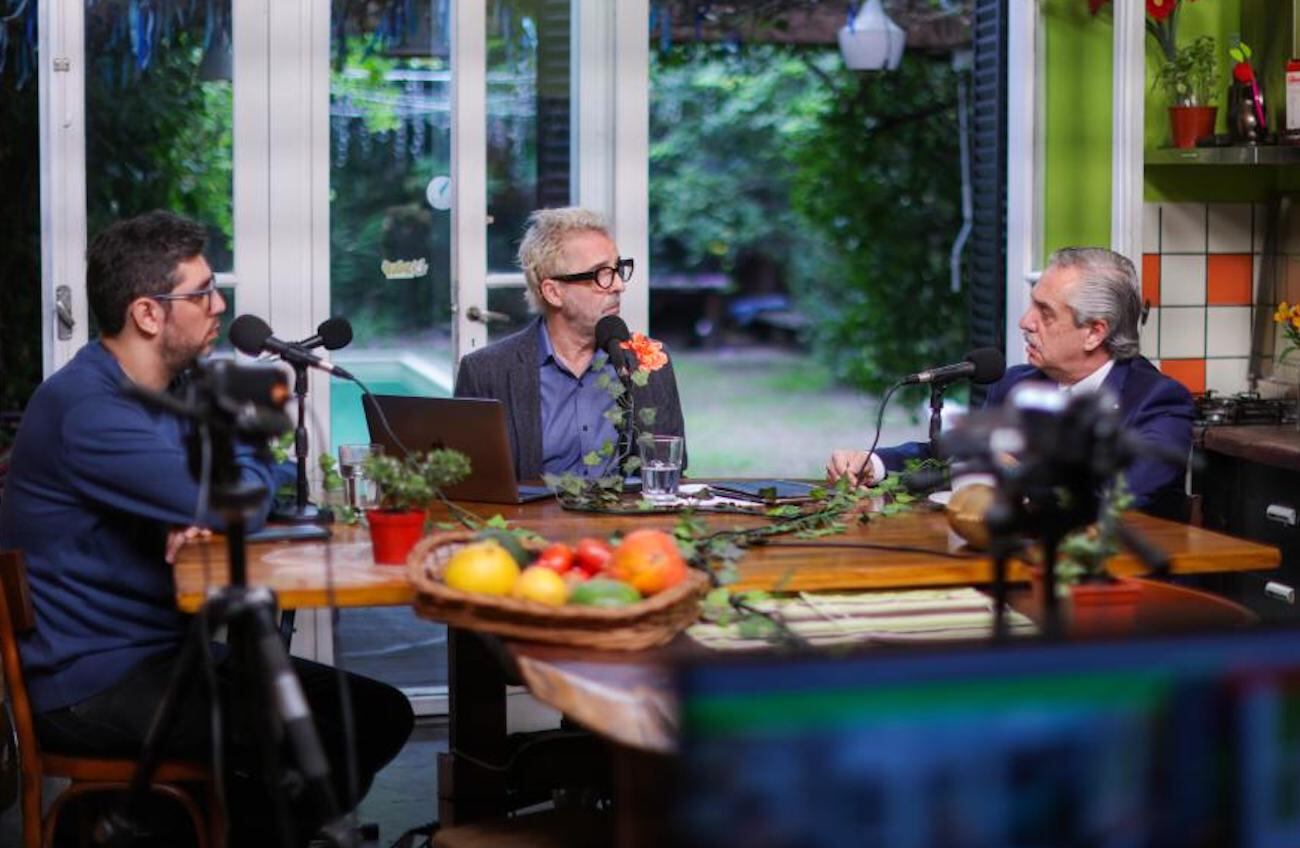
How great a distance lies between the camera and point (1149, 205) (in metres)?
5.18

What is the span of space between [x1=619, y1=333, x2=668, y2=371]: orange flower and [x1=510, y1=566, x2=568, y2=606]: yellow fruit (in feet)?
4.38

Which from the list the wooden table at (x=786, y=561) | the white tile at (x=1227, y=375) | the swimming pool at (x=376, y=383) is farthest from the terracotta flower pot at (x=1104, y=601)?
the white tile at (x=1227, y=375)

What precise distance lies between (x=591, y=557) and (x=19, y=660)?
3.42 ft

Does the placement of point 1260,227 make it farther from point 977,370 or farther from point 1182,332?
point 977,370

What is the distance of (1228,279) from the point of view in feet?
17.3

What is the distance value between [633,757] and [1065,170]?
327cm

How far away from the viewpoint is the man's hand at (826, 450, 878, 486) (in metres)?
3.85

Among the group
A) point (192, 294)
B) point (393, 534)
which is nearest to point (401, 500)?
point (393, 534)

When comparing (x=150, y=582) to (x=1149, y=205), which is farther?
(x=1149, y=205)

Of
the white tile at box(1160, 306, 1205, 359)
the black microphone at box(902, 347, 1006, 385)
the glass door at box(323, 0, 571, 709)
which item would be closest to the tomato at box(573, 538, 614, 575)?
the black microphone at box(902, 347, 1006, 385)

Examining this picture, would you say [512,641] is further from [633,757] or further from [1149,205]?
[1149,205]

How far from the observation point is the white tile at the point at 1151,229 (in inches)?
204

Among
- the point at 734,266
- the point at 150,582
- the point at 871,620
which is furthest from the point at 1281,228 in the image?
the point at 734,266

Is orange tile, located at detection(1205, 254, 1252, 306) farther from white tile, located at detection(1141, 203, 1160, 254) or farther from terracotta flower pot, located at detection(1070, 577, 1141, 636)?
terracotta flower pot, located at detection(1070, 577, 1141, 636)
